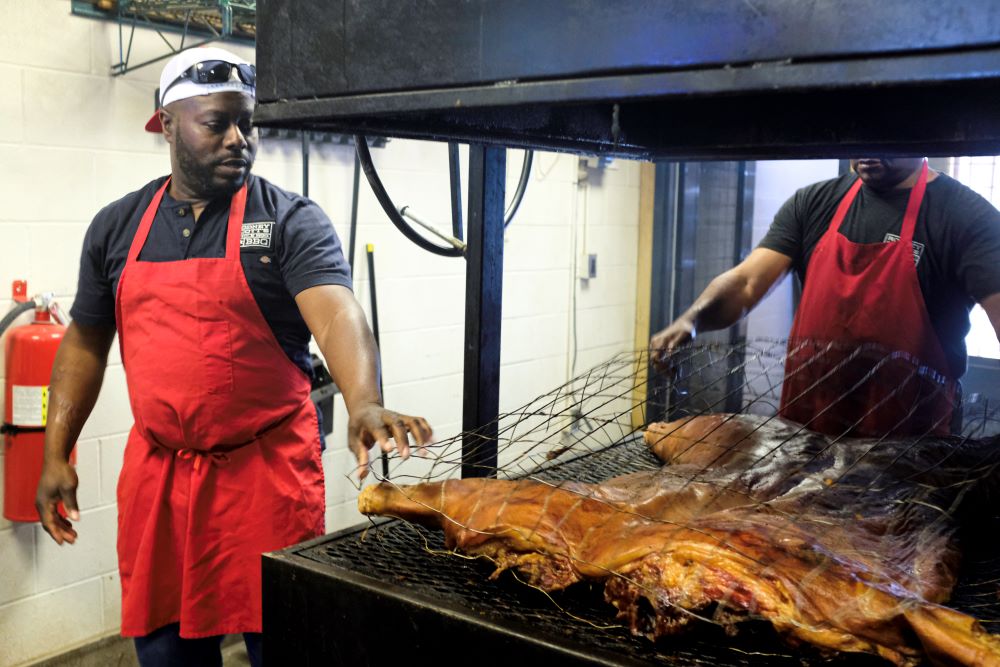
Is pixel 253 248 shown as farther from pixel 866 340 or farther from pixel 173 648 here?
pixel 866 340

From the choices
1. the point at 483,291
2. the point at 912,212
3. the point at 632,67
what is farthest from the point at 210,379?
the point at 912,212

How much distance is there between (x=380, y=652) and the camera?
3.74 ft

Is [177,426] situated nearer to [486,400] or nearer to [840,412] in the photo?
[486,400]

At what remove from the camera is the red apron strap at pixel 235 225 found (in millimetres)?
→ 2230

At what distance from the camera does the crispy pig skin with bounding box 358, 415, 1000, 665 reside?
39.4 inches

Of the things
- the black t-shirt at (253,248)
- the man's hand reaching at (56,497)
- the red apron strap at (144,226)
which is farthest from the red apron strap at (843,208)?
the man's hand reaching at (56,497)

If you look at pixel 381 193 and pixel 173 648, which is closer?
pixel 381 193

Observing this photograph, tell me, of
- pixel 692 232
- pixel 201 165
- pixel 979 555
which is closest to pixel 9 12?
pixel 201 165

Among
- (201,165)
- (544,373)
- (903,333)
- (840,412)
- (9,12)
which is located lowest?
(544,373)

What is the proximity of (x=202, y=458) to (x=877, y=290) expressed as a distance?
6.26 feet

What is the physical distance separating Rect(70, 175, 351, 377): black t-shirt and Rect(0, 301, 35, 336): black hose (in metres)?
0.42

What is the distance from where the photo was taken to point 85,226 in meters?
2.95

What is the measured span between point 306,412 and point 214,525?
1.19ft

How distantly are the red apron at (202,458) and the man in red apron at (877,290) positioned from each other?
1.01 metres
